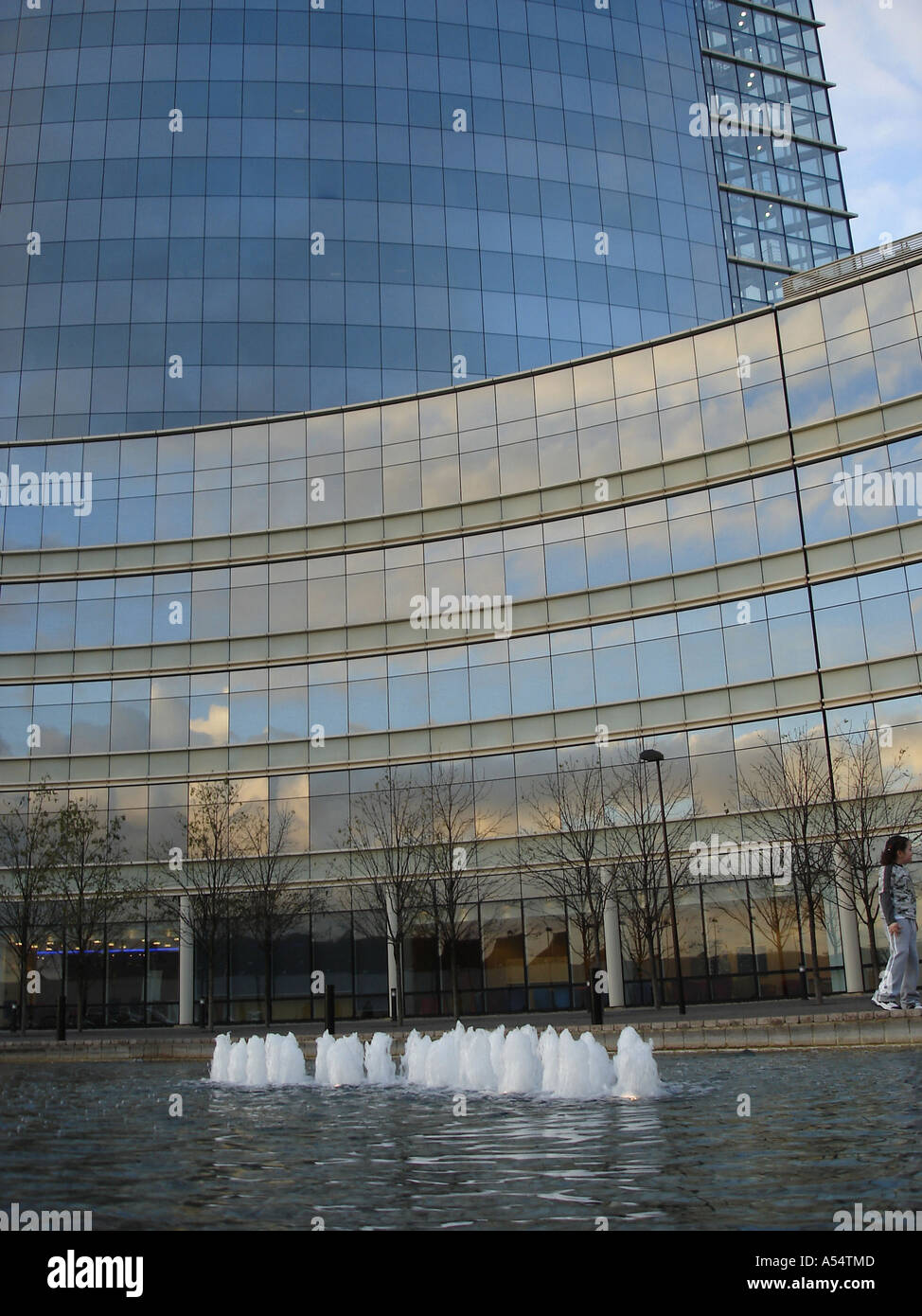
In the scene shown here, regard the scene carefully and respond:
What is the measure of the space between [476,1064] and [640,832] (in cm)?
1994

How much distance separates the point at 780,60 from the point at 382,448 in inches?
2056

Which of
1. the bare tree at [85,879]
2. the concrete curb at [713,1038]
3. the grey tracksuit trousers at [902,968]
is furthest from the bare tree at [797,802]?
the bare tree at [85,879]

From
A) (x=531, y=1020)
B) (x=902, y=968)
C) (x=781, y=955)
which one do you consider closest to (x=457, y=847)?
(x=531, y=1020)

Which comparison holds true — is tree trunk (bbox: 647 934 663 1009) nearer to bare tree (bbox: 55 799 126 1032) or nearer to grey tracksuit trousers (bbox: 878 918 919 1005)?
grey tracksuit trousers (bbox: 878 918 919 1005)

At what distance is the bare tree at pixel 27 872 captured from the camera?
40.9 meters

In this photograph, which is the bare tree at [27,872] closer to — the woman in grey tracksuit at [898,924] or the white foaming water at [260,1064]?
the white foaming water at [260,1064]

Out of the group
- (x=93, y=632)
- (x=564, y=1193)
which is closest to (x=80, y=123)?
(x=93, y=632)

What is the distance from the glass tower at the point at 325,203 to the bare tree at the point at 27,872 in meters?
16.1

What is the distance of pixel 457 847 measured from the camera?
42031mm

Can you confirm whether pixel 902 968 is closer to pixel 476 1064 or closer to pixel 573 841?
pixel 476 1064

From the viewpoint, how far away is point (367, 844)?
43.2 m

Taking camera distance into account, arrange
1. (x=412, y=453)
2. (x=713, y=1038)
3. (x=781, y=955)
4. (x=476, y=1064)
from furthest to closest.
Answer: (x=412, y=453)
(x=781, y=955)
(x=713, y=1038)
(x=476, y=1064)

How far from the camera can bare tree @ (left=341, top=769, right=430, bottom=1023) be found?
4028 centimetres

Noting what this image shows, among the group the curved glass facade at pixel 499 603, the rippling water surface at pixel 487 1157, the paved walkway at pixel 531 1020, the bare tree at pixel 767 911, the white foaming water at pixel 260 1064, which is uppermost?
the curved glass facade at pixel 499 603
